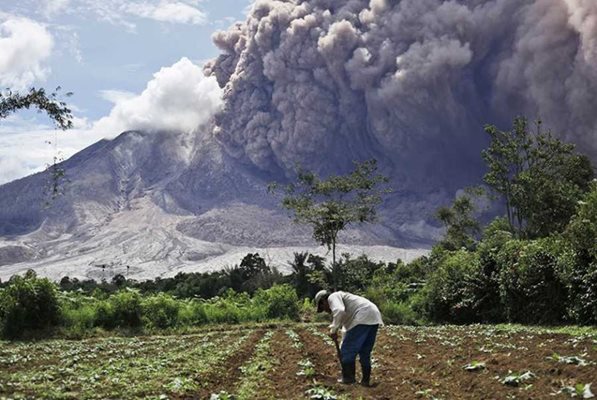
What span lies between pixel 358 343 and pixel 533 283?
674 inches

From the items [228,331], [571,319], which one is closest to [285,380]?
[571,319]

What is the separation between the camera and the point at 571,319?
78.5 ft

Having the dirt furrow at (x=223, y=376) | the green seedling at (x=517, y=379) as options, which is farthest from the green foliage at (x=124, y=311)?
the green seedling at (x=517, y=379)

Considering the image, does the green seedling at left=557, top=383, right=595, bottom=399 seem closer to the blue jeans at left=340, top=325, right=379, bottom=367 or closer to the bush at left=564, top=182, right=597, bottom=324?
the blue jeans at left=340, top=325, right=379, bottom=367

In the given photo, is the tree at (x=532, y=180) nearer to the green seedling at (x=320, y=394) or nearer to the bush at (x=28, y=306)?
the bush at (x=28, y=306)

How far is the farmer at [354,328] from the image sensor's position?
38.5ft

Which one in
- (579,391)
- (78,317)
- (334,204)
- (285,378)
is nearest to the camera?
(579,391)

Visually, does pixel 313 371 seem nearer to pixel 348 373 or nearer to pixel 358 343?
pixel 348 373

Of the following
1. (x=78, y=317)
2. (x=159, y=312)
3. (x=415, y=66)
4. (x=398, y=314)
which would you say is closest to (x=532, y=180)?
(x=398, y=314)

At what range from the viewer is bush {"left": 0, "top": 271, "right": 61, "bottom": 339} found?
1145 inches

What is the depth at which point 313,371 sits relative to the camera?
13586mm

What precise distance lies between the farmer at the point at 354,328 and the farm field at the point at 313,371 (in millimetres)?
418

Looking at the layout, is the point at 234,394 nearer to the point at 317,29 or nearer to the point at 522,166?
the point at 522,166

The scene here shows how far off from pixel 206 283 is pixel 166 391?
59.3m
